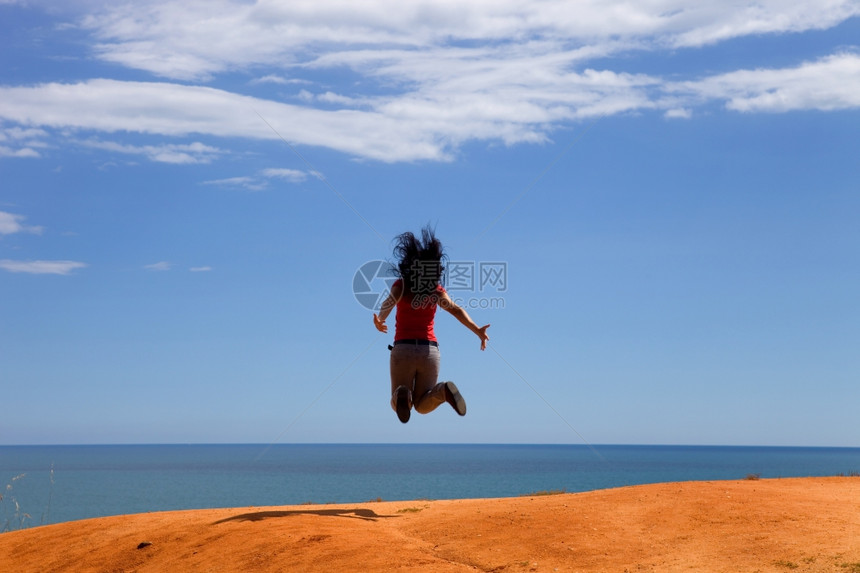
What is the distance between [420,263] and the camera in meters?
13.0

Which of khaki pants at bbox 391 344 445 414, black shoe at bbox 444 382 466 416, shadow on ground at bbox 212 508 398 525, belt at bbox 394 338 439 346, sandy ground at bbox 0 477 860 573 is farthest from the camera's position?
belt at bbox 394 338 439 346

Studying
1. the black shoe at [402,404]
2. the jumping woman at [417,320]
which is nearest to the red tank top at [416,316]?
the jumping woman at [417,320]

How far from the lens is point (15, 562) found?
42.8 ft

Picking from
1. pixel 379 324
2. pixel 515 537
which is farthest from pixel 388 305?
pixel 515 537

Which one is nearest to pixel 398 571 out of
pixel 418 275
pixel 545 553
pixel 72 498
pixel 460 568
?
pixel 460 568

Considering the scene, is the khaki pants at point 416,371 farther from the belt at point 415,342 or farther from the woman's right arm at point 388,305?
the woman's right arm at point 388,305

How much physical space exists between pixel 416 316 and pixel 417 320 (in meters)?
0.07

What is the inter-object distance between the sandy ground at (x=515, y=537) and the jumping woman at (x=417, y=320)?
6.14 feet

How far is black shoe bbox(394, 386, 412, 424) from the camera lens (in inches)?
482

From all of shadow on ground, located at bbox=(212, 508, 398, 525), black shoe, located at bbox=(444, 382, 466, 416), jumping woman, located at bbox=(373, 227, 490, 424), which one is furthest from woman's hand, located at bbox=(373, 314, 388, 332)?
shadow on ground, located at bbox=(212, 508, 398, 525)

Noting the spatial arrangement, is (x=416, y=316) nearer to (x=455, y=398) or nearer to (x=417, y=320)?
(x=417, y=320)

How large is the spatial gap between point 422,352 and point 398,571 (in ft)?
13.1

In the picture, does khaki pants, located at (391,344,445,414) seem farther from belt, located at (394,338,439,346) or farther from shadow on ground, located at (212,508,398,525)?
shadow on ground, located at (212,508,398,525)

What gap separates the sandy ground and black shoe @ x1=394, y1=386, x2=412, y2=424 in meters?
1.50
